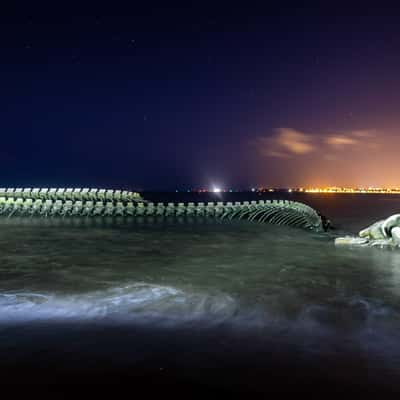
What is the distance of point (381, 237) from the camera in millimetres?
14898

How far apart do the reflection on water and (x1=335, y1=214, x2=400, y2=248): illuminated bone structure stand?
1.06 metres

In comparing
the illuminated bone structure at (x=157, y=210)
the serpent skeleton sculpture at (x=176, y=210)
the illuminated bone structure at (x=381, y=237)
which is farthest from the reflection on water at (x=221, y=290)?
the illuminated bone structure at (x=157, y=210)

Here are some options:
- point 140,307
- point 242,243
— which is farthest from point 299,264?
point 140,307

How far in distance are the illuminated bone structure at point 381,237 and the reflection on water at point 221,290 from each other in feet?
3.49

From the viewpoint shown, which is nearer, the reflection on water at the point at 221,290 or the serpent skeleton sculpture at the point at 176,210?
the reflection on water at the point at 221,290

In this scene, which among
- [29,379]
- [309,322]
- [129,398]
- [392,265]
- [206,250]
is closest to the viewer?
[129,398]

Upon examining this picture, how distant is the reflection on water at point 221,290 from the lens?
5.67 meters

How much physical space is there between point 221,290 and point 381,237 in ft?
30.5

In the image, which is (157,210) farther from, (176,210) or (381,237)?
(381,237)

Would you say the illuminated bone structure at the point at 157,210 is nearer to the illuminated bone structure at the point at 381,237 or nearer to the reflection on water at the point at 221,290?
the illuminated bone structure at the point at 381,237

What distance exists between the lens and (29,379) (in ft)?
13.3

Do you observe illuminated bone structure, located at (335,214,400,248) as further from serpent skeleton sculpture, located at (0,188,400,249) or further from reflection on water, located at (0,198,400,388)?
serpent skeleton sculpture, located at (0,188,400,249)

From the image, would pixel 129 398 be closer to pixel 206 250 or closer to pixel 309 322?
pixel 309 322

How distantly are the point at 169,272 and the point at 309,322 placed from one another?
4275 mm
